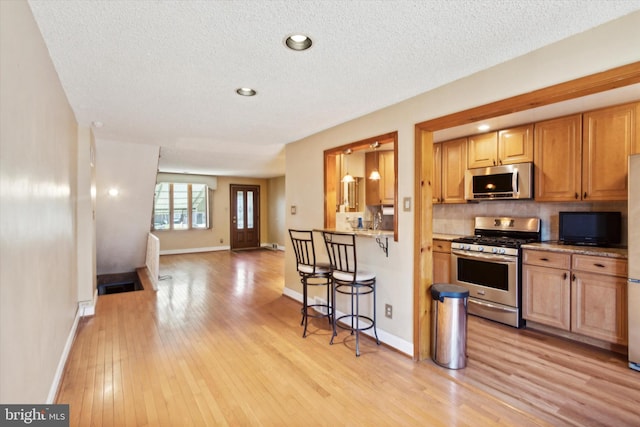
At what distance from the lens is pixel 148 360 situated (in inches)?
112

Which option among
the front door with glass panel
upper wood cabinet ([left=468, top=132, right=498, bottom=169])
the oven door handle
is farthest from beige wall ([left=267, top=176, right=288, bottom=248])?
the oven door handle

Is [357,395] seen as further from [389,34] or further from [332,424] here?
[389,34]

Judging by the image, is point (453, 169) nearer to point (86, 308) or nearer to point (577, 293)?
point (577, 293)

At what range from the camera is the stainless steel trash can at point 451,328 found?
8.88 ft

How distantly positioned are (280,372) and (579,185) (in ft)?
11.8

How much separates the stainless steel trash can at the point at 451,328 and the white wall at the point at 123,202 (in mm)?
4665

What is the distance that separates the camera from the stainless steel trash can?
2707mm

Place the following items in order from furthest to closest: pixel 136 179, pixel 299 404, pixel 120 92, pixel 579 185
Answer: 1. pixel 136 179
2. pixel 579 185
3. pixel 120 92
4. pixel 299 404

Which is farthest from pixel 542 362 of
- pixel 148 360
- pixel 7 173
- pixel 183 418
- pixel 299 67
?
pixel 7 173

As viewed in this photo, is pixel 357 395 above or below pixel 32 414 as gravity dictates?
below

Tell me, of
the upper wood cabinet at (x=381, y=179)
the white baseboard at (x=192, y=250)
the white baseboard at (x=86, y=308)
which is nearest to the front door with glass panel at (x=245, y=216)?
the white baseboard at (x=192, y=250)

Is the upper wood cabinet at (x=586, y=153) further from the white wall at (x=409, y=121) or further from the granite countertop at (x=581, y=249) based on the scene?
the white wall at (x=409, y=121)

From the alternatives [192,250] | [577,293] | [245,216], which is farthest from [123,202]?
[577,293]

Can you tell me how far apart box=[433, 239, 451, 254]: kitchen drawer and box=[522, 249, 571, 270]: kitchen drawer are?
96 cm
